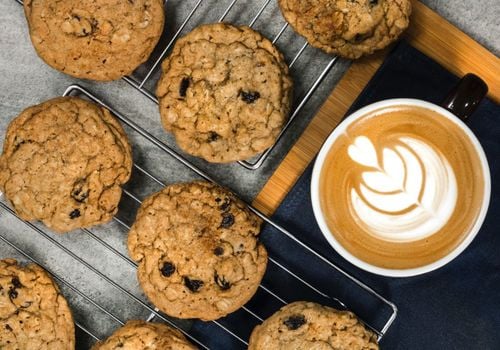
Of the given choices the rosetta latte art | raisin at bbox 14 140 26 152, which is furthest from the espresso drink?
raisin at bbox 14 140 26 152

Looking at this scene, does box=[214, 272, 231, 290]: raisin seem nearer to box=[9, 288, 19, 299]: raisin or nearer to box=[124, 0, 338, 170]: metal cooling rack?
box=[124, 0, 338, 170]: metal cooling rack

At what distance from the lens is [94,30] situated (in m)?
1.73

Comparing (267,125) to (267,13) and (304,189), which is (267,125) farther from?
(267,13)

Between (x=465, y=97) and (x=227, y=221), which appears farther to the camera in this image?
(x=227, y=221)

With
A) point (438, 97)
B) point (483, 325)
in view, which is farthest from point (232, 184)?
point (483, 325)

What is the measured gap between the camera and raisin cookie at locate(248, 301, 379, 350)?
1.68 meters

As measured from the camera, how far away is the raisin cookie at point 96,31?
1.72 m

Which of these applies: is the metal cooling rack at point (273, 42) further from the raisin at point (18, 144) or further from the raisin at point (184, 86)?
the raisin at point (18, 144)

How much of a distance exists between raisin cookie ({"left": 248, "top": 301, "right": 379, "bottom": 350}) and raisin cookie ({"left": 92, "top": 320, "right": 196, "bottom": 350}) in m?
0.21

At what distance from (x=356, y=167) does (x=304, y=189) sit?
11.6 inches

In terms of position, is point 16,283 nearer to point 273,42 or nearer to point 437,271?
point 273,42

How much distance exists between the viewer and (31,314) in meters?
1.80

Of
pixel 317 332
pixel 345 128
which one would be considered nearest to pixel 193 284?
pixel 317 332

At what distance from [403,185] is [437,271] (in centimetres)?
39
